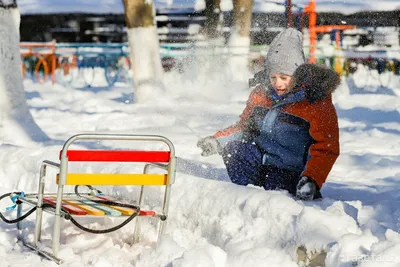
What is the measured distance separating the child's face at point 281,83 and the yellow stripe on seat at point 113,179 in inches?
48.0

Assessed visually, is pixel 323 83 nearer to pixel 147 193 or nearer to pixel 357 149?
pixel 147 193

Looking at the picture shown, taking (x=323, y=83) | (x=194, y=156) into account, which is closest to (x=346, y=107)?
(x=194, y=156)

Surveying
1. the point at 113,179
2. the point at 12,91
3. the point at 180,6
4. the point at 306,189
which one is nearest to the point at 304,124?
the point at 306,189

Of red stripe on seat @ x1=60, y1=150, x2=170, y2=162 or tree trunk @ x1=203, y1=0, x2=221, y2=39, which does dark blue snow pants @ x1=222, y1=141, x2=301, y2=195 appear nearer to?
red stripe on seat @ x1=60, y1=150, x2=170, y2=162

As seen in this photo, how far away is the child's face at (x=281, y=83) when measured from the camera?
21.3 ft

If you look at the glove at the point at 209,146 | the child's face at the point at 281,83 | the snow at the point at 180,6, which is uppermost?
the child's face at the point at 281,83

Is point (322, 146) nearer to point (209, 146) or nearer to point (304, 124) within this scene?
point (304, 124)

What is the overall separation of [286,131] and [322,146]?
342mm

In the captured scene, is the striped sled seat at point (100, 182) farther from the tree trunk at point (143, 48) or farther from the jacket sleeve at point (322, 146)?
the tree trunk at point (143, 48)

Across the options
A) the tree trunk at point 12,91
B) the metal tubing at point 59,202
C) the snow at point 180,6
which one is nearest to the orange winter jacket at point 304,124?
the metal tubing at point 59,202

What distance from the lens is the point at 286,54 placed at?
657 centimetres

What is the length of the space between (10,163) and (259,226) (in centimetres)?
371

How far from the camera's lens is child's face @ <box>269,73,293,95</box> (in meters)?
6.48

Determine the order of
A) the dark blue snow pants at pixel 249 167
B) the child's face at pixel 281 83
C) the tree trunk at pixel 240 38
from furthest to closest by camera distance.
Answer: the tree trunk at pixel 240 38 < the dark blue snow pants at pixel 249 167 < the child's face at pixel 281 83
